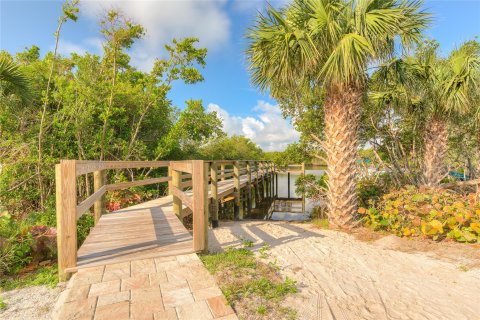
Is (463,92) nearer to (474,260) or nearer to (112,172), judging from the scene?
(474,260)

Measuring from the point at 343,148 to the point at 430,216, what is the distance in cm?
205

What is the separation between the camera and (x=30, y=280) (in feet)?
8.91

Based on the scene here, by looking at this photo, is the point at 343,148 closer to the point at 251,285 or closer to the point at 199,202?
the point at 199,202

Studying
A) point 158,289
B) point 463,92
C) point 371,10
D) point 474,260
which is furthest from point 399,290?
point 463,92

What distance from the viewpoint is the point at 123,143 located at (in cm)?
835

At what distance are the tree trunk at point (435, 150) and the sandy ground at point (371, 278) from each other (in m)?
3.31

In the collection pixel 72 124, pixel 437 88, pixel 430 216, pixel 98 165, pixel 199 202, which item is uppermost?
pixel 437 88

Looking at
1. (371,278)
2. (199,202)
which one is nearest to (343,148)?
(371,278)

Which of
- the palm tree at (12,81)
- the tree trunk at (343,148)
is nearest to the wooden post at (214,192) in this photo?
the tree trunk at (343,148)

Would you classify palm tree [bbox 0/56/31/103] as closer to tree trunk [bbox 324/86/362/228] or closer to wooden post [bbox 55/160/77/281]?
wooden post [bbox 55/160/77/281]

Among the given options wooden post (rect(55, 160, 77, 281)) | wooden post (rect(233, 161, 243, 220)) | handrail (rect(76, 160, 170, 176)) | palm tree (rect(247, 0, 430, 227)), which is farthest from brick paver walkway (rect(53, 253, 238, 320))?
wooden post (rect(233, 161, 243, 220))

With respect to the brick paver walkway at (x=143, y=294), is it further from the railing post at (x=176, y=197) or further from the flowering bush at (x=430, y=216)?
the flowering bush at (x=430, y=216)

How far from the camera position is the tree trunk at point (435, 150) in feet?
20.8

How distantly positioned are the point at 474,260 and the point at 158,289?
4.39 m
